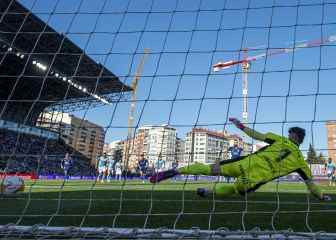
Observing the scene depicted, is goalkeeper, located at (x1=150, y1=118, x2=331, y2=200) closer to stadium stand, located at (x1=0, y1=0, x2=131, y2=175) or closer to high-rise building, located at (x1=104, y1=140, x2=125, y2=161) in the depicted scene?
high-rise building, located at (x1=104, y1=140, x2=125, y2=161)

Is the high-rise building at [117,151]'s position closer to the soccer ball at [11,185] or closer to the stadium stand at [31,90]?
the soccer ball at [11,185]

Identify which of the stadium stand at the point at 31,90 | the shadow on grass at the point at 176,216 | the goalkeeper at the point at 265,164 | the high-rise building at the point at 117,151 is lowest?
the shadow on grass at the point at 176,216

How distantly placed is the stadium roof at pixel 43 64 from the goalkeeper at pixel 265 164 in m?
5.70

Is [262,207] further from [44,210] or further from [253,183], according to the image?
[44,210]

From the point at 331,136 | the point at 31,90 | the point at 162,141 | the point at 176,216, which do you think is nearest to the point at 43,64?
the point at 31,90

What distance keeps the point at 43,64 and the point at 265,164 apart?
68.6 ft

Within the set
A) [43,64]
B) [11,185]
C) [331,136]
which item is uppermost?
[43,64]

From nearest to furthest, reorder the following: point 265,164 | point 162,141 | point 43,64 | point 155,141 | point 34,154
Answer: point 265,164, point 162,141, point 155,141, point 34,154, point 43,64

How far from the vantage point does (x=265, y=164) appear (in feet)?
16.9

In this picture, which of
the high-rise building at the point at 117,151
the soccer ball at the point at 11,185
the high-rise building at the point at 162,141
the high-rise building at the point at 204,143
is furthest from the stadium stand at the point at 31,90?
the high-rise building at the point at 204,143

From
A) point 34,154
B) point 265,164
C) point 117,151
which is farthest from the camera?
point 34,154

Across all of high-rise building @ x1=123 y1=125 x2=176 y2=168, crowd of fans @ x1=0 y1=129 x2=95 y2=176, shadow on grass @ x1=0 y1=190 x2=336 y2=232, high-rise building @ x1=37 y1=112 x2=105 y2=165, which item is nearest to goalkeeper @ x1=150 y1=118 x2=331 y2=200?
shadow on grass @ x1=0 y1=190 x2=336 y2=232

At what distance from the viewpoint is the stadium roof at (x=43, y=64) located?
1380 centimetres

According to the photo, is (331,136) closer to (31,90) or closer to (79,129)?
(79,129)
